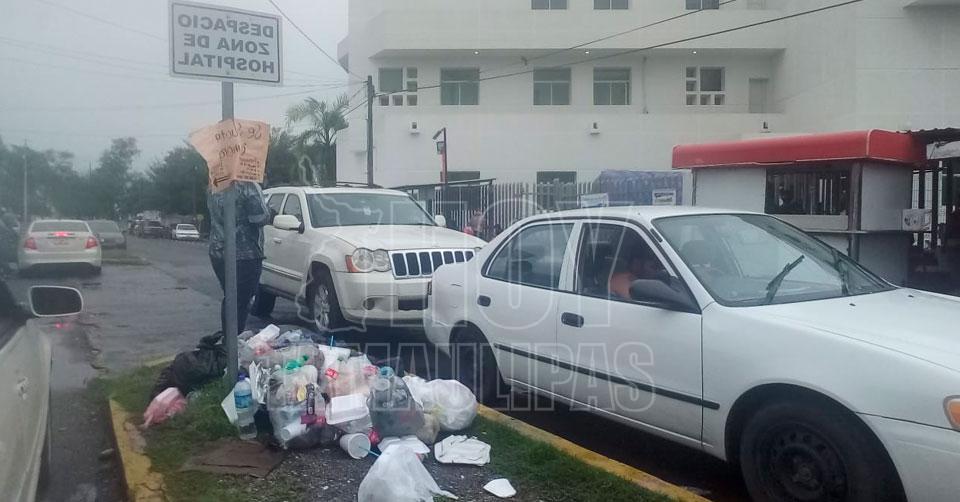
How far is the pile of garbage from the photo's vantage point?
14.5ft

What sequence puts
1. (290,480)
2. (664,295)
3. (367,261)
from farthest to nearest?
(367,261)
(664,295)
(290,480)

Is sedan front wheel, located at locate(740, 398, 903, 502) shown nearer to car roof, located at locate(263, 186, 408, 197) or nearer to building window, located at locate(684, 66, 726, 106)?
car roof, located at locate(263, 186, 408, 197)

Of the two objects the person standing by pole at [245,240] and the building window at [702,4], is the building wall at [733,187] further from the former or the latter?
the building window at [702,4]

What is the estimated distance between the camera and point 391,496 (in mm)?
3611

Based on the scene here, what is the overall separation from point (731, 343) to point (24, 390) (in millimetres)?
3126

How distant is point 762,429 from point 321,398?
2.41 metres

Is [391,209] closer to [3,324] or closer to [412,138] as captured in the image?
[3,324]

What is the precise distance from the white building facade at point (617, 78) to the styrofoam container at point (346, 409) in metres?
21.6

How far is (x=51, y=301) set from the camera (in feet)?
11.2

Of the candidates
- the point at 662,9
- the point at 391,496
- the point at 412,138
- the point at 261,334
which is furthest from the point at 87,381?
the point at 662,9

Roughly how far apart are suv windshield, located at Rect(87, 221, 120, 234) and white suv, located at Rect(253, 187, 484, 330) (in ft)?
29.8

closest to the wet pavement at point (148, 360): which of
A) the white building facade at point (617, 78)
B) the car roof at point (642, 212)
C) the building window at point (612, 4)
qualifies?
the car roof at point (642, 212)

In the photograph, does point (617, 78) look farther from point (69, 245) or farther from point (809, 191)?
point (69, 245)

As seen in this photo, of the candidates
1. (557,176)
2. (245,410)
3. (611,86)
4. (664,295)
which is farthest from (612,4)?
(245,410)
